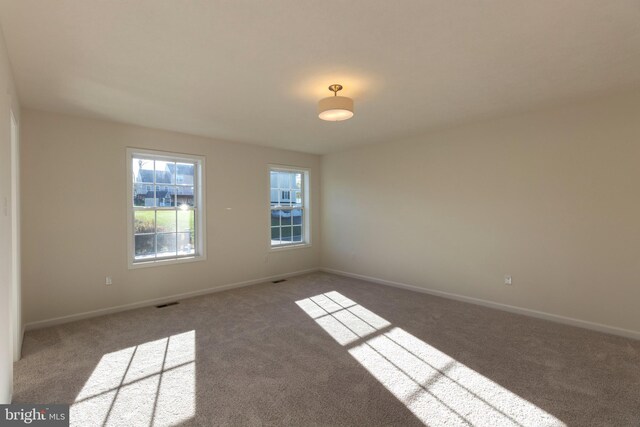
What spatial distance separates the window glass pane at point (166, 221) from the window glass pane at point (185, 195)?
0.20 metres

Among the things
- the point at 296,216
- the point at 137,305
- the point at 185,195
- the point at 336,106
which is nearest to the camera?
the point at 336,106

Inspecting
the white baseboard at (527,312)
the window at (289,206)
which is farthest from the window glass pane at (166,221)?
the white baseboard at (527,312)

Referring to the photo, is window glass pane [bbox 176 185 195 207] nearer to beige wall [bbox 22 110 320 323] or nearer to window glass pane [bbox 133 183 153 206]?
beige wall [bbox 22 110 320 323]

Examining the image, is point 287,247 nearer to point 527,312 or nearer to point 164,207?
point 164,207

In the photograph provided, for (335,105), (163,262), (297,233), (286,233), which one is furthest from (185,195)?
(335,105)

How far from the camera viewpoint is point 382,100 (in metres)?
3.40

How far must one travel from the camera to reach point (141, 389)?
2.34m

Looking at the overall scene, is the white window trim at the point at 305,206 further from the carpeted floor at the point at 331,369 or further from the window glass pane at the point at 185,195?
the carpeted floor at the point at 331,369

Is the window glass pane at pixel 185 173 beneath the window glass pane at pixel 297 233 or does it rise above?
above

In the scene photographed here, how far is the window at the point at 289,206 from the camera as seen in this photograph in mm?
6035

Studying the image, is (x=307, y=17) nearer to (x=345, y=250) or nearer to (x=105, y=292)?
(x=105, y=292)

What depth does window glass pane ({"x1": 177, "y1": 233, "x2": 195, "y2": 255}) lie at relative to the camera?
4.82 meters

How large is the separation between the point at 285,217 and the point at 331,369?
3888mm

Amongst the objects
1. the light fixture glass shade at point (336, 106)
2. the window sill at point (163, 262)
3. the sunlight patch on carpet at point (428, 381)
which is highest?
the light fixture glass shade at point (336, 106)
